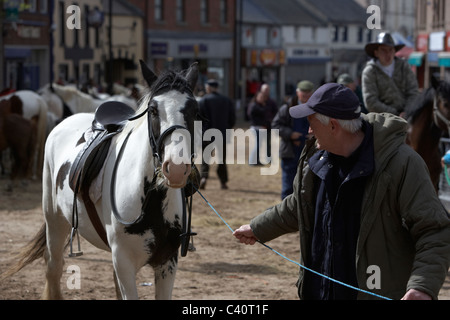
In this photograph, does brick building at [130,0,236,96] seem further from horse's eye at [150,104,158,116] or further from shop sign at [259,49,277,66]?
horse's eye at [150,104,158,116]

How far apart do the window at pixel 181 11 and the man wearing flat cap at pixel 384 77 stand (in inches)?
1595

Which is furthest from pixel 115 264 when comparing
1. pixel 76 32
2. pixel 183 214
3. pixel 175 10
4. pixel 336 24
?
pixel 336 24

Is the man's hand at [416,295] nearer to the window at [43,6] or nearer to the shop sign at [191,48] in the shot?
the window at [43,6]

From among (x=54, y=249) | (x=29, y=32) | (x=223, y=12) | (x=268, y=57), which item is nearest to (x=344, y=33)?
(x=268, y=57)

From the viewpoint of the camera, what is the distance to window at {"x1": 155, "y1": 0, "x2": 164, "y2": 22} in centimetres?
4675

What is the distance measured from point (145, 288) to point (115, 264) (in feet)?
7.52

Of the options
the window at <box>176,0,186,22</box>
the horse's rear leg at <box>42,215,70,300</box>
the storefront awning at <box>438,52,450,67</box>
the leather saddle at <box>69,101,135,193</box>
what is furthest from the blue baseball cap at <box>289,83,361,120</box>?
the window at <box>176,0,186,22</box>

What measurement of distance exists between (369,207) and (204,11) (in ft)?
156

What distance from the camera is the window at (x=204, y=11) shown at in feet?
163

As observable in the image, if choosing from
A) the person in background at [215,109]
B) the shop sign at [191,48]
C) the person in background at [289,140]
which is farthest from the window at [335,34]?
the person in background at [289,140]

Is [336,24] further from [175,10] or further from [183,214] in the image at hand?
[183,214]

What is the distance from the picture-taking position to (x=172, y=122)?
15.1ft

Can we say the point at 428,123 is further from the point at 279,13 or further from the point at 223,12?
the point at 279,13
